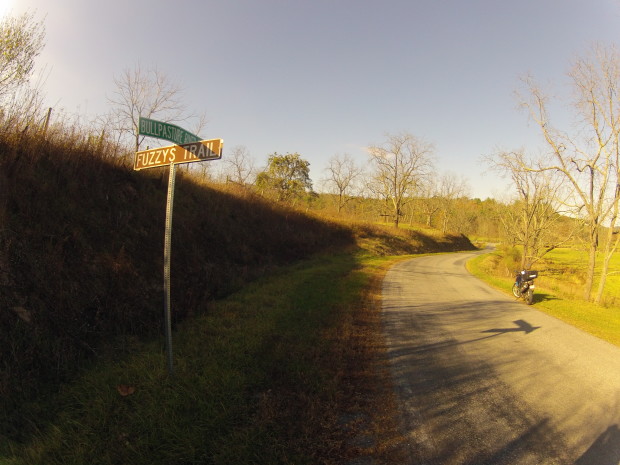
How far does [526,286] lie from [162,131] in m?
12.0

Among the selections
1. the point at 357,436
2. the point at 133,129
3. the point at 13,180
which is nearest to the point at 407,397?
the point at 357,436

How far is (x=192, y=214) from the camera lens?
444 inches

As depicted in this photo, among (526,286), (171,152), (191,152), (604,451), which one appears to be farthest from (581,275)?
(171,152)

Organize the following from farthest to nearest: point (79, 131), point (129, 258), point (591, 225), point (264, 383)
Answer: point (591, 225) < point (79, 131) < point (129, 258) < point (264, 383)

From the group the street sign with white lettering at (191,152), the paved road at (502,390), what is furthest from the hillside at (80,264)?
the paved road at (502,390)

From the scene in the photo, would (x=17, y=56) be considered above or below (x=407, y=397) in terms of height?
above

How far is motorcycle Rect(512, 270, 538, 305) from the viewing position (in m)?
10.1

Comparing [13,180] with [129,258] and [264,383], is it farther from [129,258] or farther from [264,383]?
[264,383]

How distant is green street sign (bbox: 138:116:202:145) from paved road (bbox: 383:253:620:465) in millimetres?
4279

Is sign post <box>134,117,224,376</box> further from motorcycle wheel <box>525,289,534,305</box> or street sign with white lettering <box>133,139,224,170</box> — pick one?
motorcycle wheel <box>525,289,534,305</box>

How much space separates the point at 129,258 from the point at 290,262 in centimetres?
953

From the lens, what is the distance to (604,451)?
9.50ft

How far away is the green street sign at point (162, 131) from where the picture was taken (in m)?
3.54

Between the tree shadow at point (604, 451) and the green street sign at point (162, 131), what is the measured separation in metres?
5.41
